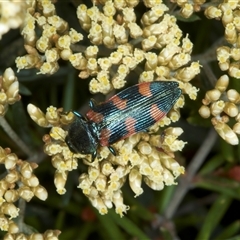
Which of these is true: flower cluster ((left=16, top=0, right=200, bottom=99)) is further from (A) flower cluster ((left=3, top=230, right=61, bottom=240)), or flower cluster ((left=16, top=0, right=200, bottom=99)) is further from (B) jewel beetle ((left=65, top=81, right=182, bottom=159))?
(A) flower cluster ((left=3, top=230, right=61, bottom=240))

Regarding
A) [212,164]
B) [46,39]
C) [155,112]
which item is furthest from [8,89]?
[212,164]

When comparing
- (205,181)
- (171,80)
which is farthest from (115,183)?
(205,181)

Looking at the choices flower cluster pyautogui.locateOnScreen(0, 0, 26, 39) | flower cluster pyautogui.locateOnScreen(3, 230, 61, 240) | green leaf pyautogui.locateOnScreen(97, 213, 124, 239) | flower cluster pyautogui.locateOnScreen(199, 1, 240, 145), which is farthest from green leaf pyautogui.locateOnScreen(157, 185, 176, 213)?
flower cluster pyautogui.locateOnScreen(0, 0, 26, 39)

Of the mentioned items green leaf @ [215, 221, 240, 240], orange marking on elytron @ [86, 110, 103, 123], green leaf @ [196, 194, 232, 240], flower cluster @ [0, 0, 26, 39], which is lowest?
green leaf @ [215, 221, 240, 240]

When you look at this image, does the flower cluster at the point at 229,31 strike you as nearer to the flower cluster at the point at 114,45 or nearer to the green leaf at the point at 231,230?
the flower cluster at the point at 114,45

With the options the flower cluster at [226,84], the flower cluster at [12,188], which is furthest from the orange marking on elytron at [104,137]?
the flower cluster at [226,84]

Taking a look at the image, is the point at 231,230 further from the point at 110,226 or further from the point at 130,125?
the point at 130,125
